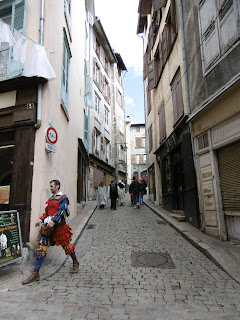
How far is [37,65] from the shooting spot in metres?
5.48

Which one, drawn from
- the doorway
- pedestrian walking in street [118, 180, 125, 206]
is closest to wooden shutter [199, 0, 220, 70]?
the doorway

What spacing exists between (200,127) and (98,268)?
493cm

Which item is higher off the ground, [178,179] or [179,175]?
[179,175]

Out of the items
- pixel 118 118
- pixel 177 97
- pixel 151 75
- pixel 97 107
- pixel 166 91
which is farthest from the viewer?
pixel 118 118

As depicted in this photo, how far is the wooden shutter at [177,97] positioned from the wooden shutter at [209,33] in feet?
7.03

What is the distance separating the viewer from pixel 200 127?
7.03m

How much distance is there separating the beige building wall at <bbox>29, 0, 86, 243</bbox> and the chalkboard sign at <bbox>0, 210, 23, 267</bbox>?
866 mm

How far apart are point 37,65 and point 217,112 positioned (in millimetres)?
4656

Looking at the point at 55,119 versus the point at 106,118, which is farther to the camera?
the point at 106,118

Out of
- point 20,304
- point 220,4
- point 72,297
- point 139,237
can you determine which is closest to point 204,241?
point 139,237

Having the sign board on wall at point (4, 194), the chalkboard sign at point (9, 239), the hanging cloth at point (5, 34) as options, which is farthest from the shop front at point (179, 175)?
the hanging cloth at point (5, 34)

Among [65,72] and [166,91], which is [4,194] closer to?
[65,72]

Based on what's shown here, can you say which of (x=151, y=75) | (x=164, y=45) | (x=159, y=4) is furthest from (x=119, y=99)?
(x=159, y=4)

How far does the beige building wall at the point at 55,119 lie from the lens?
17.5ft
